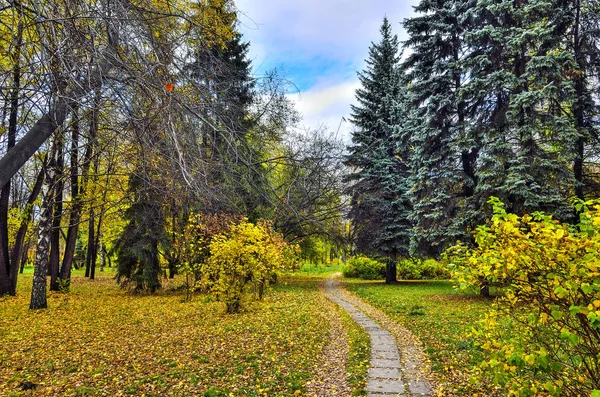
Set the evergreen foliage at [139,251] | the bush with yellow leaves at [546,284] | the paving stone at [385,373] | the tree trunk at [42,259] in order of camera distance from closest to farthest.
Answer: the bush with yellow leaves at [546,284], the paving stone at [385,373], the tree trunk at [42,259], the evergreen foliage at [139,251]

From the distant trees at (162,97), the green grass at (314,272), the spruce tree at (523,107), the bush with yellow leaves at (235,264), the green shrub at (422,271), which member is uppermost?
the spruce tree at (523,107)

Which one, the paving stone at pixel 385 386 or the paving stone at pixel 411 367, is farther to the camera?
the paving stone at pixel 411 367

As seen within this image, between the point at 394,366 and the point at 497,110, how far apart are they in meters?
10.9

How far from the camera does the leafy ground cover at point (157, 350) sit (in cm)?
435

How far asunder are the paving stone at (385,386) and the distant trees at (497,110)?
6.15m

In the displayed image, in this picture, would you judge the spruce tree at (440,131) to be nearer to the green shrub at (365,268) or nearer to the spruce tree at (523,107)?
the spruce tree at (523,107)

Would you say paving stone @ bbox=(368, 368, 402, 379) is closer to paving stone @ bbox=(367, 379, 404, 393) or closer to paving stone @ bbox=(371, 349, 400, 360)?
paving stone @ bbox=(367, 379, 404, 393)

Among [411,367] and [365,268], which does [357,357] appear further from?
[365,268]

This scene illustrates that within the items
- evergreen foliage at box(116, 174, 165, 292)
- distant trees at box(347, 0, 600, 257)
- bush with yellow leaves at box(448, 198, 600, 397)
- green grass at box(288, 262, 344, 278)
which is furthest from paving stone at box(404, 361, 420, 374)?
green grass at box(288, 262, 344, 278)

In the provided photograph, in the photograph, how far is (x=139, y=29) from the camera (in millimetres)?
2617

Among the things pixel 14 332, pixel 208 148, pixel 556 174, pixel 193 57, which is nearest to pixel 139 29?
pixel 193 57

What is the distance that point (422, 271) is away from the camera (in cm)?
2397

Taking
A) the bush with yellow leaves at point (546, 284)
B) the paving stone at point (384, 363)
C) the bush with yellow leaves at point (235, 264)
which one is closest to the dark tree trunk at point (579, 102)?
the paving stone at point (384, 363)

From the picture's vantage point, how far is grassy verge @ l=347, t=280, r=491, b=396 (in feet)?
A: 14.9
